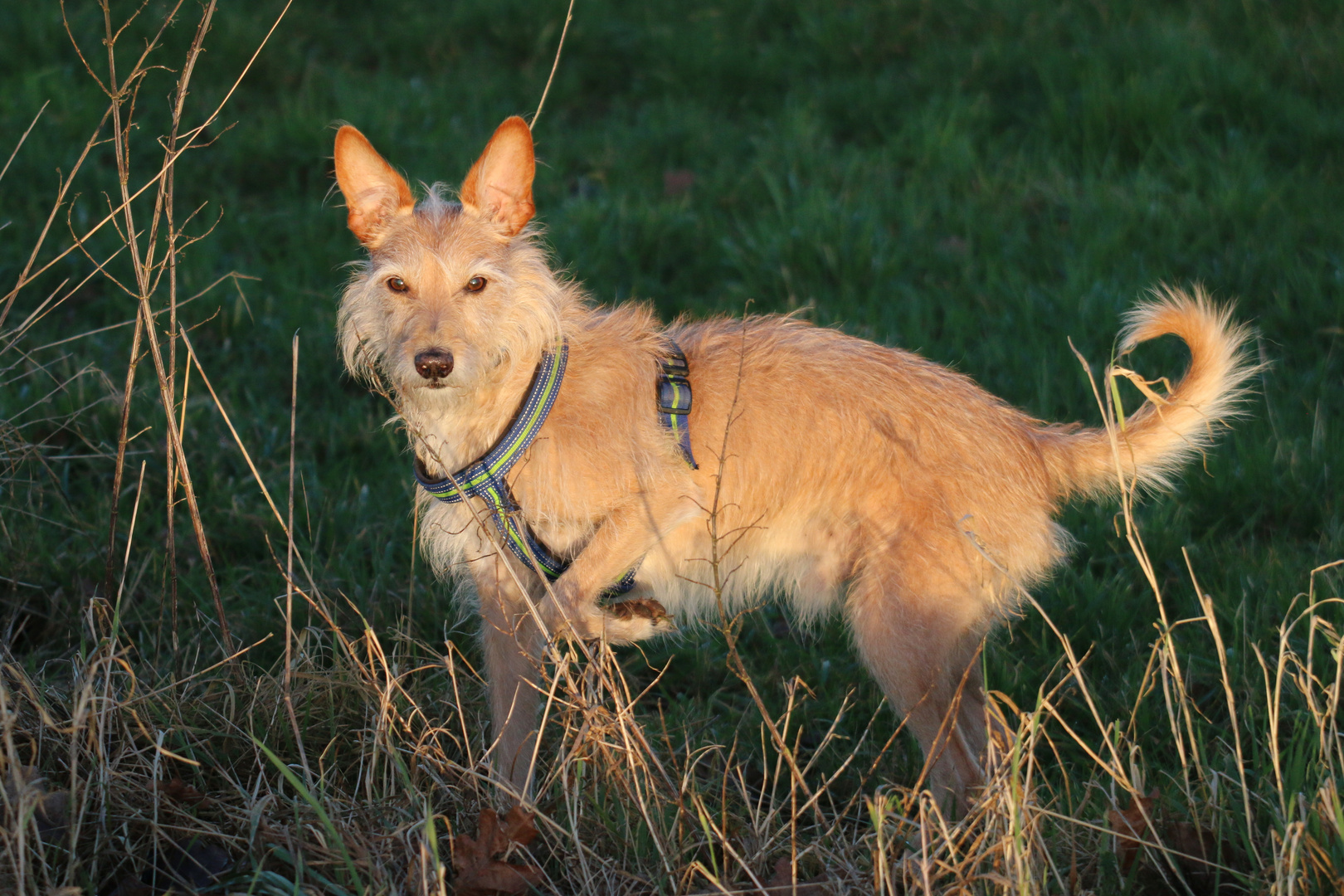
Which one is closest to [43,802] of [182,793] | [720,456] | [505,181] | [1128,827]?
[182,793]

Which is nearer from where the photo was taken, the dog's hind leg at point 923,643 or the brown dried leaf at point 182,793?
the brown dried leaf at point 182,793

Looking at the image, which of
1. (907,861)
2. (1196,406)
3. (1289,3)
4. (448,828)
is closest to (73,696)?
(448,828)

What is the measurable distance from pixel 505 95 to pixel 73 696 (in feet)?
17.7

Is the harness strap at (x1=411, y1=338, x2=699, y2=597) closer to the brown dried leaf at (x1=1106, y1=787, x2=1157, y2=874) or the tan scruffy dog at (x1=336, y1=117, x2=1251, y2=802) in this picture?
the tan scruffy dog at (x1=336, y1=117, x2=1251, y2=802)

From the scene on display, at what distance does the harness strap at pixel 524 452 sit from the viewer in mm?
3045

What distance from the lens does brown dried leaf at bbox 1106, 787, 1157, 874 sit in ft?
8.00

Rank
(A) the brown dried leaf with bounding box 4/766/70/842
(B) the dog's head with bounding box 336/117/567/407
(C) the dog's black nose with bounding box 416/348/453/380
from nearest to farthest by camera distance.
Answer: (A) the brown dried leaf with bounding box 4/766/70/842 < (C) the dog's black nose with bounding box 416/348/453/380 < (B) the dog's head with bounding box 336/117/567/407

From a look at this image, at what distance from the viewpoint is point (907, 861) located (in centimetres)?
235

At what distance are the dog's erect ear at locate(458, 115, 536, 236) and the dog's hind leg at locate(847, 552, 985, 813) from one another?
1481 mm

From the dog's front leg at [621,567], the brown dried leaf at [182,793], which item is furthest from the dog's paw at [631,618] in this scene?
the brown dried leaf at [182,793]

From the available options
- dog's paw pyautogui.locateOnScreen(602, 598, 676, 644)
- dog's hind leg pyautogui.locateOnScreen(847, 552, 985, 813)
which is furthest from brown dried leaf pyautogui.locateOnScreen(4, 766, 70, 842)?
dog's hind leg pyautogui.locateOnScreen(847, 552, 985, 813)

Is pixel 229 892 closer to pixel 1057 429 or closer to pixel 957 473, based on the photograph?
pixel 957 473

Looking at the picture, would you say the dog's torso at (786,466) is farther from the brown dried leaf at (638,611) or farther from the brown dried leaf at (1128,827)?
the brown dried leaf at (1128,827)

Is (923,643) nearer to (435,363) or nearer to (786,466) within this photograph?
(786,466)
